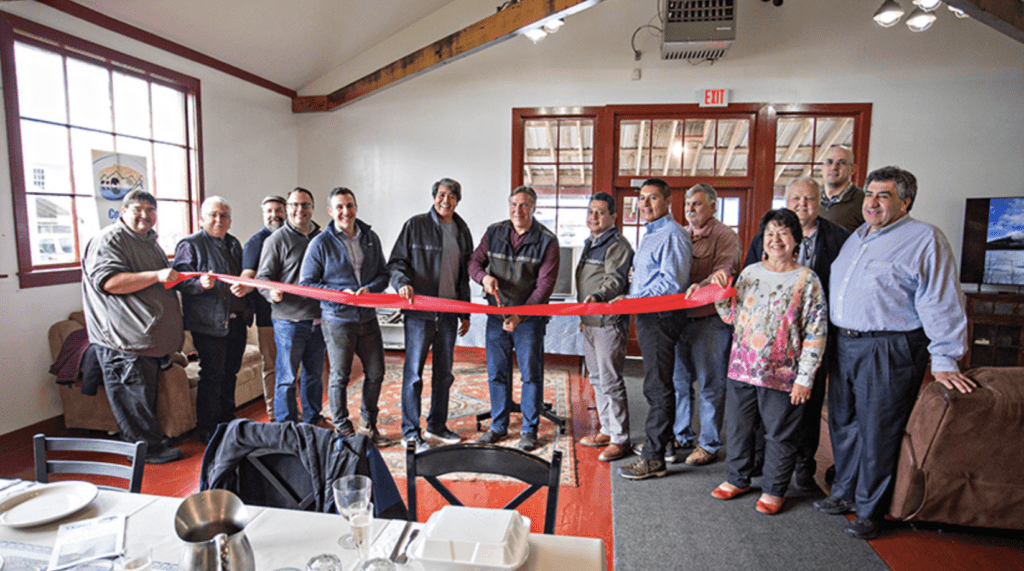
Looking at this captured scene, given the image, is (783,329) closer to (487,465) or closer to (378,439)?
(487,465)

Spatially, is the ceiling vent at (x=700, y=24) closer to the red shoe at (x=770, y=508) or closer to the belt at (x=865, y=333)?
the belt at (x=865, y=333)

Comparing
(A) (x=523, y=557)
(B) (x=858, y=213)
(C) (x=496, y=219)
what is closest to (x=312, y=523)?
(A) (x=523, y=557)

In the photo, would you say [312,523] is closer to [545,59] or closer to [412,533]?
[412,533]

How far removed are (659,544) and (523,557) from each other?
161 cm

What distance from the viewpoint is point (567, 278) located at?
5.71m

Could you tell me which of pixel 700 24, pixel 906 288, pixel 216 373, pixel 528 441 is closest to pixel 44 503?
pixel 216 373

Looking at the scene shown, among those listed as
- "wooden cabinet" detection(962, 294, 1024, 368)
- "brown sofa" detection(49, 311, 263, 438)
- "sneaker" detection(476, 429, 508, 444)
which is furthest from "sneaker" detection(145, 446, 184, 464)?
"wooden cabinet" detection(962, 294, 1024, 368)

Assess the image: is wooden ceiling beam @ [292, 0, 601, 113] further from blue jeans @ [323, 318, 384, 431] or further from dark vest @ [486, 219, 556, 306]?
blue jeans @ [323, 318, 384, 431]

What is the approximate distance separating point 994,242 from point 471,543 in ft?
20.7

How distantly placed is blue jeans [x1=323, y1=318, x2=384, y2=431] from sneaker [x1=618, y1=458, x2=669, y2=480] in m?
1.71

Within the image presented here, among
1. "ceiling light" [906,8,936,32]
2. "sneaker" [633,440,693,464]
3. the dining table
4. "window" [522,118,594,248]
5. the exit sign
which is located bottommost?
"sneaker" [633,440,693,464]

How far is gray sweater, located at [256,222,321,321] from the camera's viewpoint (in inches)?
138

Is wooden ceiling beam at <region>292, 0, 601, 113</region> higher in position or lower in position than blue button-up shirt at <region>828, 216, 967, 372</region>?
higher

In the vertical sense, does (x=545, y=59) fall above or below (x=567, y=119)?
above
